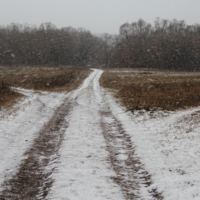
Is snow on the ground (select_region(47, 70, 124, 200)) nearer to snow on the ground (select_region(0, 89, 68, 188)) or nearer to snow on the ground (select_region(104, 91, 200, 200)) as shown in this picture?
snow on the ground (select_region(104, 91, 200, 200))

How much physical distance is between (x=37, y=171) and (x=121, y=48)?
325 ft

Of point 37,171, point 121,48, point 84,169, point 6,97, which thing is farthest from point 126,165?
point 121,48

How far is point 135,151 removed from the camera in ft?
28.0

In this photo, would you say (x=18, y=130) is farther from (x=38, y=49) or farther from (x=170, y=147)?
(x=38, y=49)

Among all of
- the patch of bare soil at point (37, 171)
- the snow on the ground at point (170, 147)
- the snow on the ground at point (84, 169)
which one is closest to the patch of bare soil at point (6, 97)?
the patch of bare soil at point (37, 171)

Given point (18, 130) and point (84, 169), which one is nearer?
point (84, 169)

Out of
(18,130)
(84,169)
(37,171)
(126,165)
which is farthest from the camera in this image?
(18,130)

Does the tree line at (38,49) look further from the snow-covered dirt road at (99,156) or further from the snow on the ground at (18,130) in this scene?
the snow-covered dirt road at (99,156)

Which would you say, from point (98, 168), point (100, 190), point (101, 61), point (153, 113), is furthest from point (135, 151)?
point (101, 61)

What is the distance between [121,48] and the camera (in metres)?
103

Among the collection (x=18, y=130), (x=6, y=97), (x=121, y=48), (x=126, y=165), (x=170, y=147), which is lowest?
(x=126, y=165)

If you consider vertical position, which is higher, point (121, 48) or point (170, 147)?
point (121, 48)

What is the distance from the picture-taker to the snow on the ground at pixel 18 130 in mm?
7457

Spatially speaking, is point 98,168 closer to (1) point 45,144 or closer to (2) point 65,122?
(1) point 45,144
